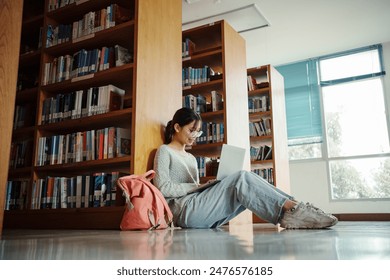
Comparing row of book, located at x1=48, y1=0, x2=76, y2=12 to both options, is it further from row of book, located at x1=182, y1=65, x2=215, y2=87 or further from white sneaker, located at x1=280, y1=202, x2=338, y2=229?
white sneaker, located at x1=280, y1=202, x2=338, y2=229

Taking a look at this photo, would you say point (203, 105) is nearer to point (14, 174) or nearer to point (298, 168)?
point (14, 174)

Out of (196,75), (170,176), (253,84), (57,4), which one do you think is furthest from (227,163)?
(253,84)

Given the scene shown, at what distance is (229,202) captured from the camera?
2.03 metres

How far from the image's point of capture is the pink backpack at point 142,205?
198cm

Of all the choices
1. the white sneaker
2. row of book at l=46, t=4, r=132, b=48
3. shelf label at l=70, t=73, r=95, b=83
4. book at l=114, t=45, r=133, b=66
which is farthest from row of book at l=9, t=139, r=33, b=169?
the white sneaker

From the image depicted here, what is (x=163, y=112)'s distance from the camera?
2.63m

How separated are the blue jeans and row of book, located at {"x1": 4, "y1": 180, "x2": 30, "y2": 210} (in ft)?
4.84

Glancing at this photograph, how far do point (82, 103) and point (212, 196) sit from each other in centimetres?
135

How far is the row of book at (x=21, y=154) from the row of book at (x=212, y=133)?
1.57 meters

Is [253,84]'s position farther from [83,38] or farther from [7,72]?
[7,72]

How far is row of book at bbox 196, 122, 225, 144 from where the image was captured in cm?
361

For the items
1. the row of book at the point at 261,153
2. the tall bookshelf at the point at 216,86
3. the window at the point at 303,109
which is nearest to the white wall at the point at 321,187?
the window at the point at 303,109
